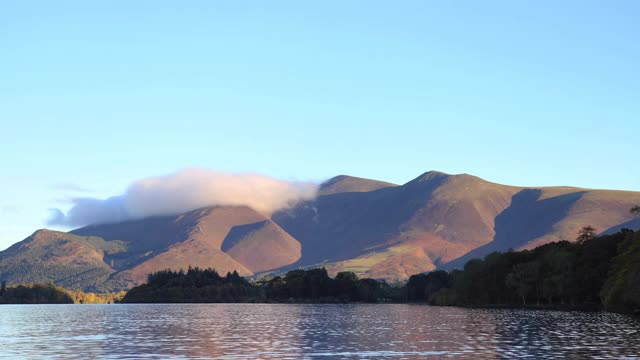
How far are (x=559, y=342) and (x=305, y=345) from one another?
3185 cm

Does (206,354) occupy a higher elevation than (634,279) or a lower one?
lower

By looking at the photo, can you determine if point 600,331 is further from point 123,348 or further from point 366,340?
point 123,348

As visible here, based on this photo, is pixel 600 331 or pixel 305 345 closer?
pixel 305 345

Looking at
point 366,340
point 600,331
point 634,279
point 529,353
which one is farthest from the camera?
point 634,279

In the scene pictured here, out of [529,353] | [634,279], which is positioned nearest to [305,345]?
[529,353]

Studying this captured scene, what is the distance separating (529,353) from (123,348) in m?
48.7

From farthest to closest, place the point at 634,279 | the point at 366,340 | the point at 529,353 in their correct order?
the point at 634,279
the point at 366,340
the point at 529,353

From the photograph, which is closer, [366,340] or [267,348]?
[267,348]

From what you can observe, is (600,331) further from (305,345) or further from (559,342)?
(305,345)

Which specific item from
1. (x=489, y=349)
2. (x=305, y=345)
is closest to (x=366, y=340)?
(x=305, y=345)

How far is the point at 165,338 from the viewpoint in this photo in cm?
13075

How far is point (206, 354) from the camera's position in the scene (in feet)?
326

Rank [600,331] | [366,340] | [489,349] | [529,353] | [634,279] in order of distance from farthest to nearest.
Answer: [634,279] < [600,331] < [366,340] < [489,349] < [529,353]

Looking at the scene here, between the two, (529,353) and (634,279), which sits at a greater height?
(634,279)
